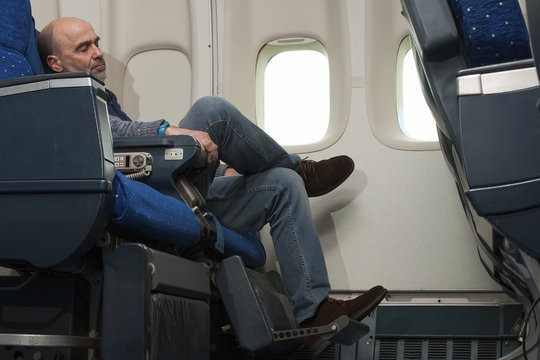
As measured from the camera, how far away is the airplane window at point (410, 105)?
3871mm

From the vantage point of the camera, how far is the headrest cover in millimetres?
1439

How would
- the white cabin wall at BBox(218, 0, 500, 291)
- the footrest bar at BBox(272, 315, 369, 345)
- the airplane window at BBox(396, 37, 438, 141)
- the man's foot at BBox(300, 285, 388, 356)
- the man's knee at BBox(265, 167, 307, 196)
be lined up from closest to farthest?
the footrest bar at BBox(272, 315, 369, 345), the man's foot at BBox(300, 285, 388, 356), the man's knee at BBox(265, 167, 307, 196), the white cabin wall at BBox(218, 0, 500, 291), the airplane window at BBox(396, 37, 438, 141)

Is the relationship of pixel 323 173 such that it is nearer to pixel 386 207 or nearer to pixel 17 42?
pixel 386 207

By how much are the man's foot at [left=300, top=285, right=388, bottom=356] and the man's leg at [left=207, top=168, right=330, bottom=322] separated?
0.10 feet

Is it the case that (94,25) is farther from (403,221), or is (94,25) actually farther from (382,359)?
(382,359)

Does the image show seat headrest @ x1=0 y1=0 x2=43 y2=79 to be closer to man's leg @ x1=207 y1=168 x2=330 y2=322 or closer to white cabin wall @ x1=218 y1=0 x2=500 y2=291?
man's leg @ x1=207 y1=168 x2=330 y2=322

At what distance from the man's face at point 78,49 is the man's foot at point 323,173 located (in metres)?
1.17

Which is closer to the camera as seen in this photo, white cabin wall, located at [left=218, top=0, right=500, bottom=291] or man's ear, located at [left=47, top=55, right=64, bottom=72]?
man's ear, located at [left=47, top=55, right=64, bottom=72]

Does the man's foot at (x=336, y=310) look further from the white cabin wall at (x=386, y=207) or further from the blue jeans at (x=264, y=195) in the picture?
the white cabin wall at (x=386, y=207)

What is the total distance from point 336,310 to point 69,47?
1.87 meters

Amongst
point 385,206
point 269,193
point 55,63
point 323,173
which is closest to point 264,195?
point 269,193

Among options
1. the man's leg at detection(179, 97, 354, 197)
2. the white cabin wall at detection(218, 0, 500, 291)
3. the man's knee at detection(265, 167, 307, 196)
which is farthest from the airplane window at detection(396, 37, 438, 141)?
the man's knee at detection(265, 167, 307, 196)

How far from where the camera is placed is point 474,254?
11.8 ft

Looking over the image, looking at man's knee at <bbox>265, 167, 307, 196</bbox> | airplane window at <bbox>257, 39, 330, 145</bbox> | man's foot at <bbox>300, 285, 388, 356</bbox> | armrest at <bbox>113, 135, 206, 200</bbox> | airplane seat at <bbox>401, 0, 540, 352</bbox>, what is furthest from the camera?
airplane window at <bbox>257, 39, 330, 145</bbox>
